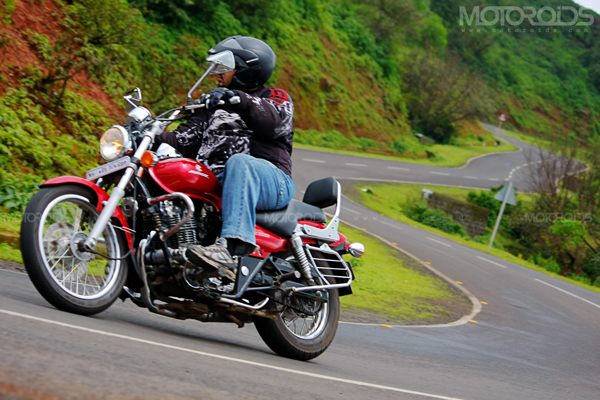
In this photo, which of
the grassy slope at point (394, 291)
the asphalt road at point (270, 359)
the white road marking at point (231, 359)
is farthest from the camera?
the grassy slope at point (394, 291)

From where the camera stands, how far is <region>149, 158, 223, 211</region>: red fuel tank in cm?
426

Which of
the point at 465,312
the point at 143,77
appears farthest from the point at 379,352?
the point at 143,77

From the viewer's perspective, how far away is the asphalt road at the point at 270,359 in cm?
276

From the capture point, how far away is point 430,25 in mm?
72438

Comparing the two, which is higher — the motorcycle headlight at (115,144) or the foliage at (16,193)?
the motorcycle headlight at (115,144)

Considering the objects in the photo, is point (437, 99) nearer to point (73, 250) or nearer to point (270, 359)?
point (270, 359)

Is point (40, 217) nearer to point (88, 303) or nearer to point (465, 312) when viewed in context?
point (88, 303)

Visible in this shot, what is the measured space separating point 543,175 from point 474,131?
32.5 metres

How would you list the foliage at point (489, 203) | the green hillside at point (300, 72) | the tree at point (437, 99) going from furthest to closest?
the tree at point (437, 99)
the foliage at point (489, 203)
the green hillside at point (300, 72)

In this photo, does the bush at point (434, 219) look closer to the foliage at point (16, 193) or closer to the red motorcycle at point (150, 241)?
the foliage at point (16, 193)

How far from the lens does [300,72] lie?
121 feet

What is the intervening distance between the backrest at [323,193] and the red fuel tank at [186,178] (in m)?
1.19

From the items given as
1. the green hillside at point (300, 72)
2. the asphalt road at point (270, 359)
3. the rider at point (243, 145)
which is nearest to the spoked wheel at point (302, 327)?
the asphalt road at point (270, 359)

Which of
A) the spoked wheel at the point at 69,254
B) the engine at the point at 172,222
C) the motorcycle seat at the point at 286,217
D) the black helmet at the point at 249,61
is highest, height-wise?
the black helmet at the point at 249,61
